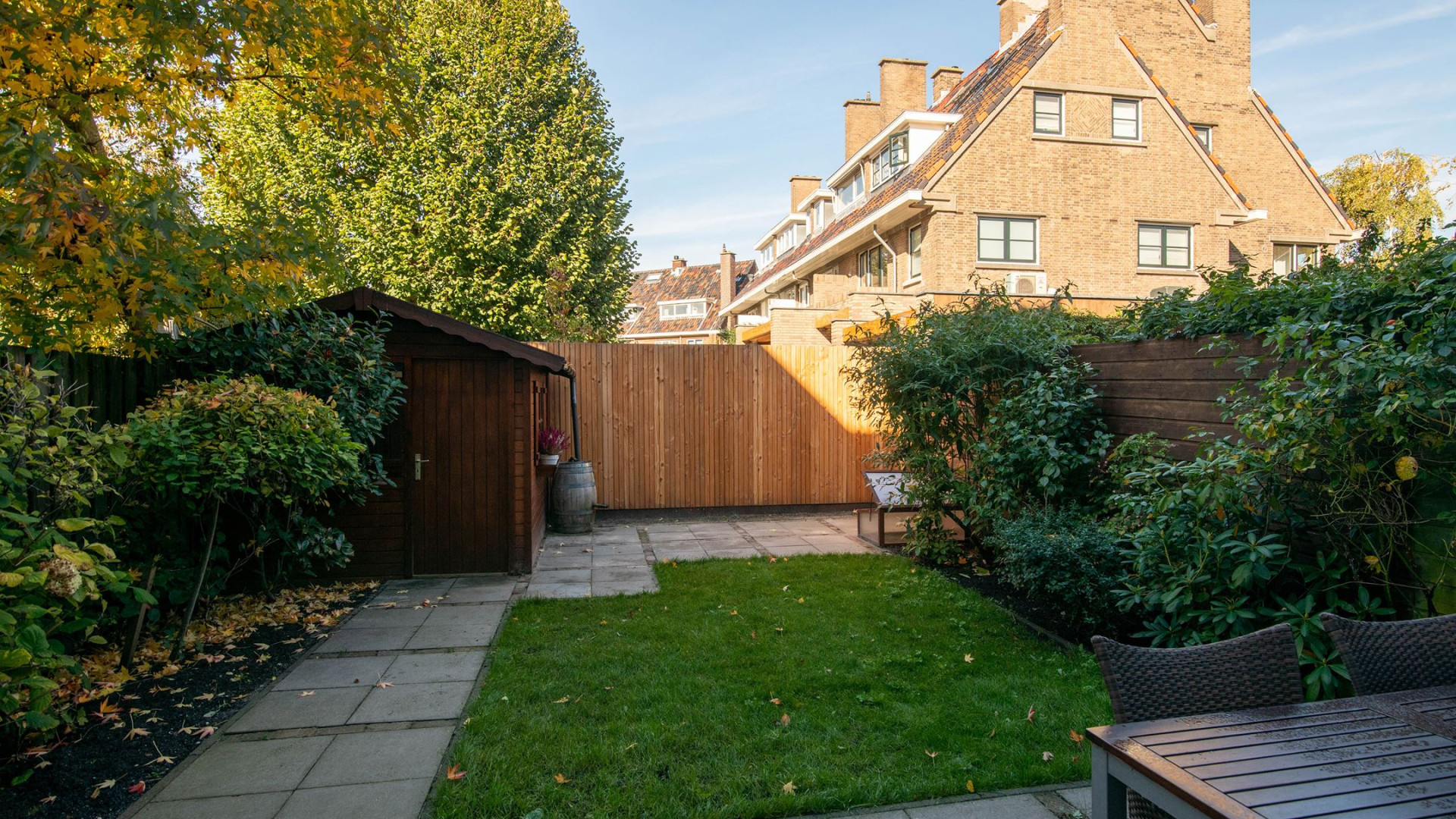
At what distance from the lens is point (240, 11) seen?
5.05m

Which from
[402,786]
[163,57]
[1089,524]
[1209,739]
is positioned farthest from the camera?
[163,57]

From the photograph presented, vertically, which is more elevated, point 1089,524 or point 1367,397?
point 1367,397

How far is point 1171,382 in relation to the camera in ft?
16.1

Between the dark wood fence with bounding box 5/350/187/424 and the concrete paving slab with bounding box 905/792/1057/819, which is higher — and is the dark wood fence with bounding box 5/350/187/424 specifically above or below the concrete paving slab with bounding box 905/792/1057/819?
above

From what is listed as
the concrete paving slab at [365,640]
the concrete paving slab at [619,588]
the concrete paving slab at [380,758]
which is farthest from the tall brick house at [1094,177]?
the concrete paving slab at [380,758]

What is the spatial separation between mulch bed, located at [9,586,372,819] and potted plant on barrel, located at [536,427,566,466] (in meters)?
3.79

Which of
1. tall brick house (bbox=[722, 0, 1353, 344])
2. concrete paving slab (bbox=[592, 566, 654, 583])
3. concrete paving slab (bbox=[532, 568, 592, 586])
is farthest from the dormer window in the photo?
concrete paving slab (bbox=[532, 568, 592, 586])

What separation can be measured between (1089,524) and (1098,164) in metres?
14.9

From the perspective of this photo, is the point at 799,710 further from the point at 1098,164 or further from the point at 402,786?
the point at 1098,164

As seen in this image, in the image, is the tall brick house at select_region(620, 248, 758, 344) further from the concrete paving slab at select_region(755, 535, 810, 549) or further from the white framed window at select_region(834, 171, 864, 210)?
the concrete paving slab at select_region(755, 535, 810, 549)

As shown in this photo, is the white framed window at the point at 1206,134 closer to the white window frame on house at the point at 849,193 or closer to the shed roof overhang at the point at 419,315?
the white window frame on house at the point at 849,193

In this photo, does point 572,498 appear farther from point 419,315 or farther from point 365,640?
point 365,640

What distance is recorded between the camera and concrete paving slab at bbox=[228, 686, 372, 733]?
3754mm

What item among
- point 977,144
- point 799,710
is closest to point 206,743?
point 799,710
